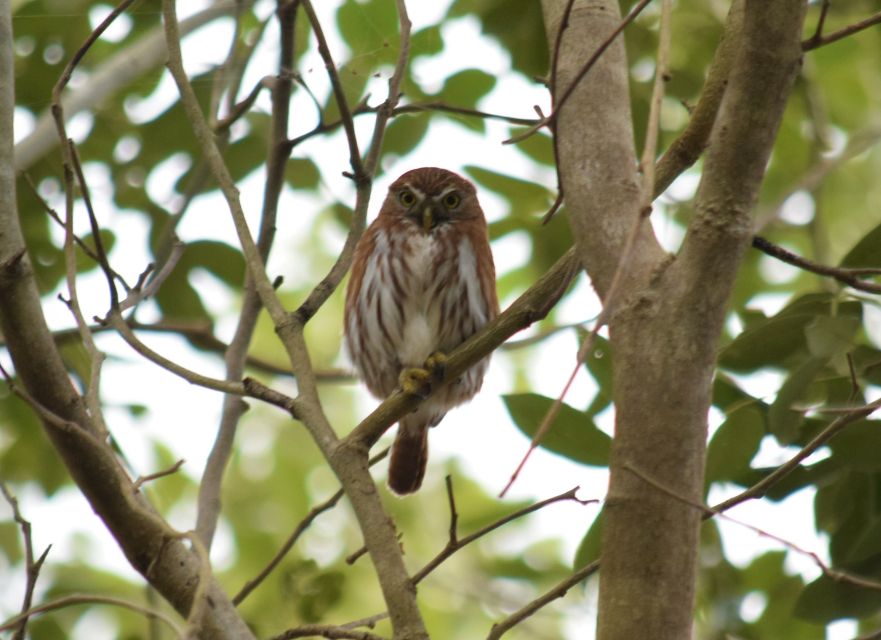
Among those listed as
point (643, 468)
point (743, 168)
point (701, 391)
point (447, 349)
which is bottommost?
point (643, 468)

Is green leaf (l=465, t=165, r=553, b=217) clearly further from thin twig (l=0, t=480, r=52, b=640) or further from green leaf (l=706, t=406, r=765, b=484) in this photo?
thin twig (l=0, t=480, r=52, b=640)

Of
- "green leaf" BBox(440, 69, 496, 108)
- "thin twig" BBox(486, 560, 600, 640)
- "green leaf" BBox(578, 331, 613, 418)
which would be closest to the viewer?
"thin twig" BBox(486, 560, 600, 640)

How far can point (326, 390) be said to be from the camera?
998 cm

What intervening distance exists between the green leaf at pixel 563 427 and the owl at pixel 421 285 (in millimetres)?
1435

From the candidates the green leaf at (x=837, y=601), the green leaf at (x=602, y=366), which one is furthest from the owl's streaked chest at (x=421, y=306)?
the green leaf at (x=837, y=601)

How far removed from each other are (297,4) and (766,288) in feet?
9.34

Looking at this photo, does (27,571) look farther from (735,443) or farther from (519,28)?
(519,28)

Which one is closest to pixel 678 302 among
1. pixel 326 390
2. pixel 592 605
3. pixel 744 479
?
pixel 744 479

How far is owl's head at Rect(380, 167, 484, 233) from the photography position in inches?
227

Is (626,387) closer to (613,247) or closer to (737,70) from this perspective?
(613,247)

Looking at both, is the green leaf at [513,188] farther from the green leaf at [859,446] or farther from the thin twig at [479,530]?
the thin twig at [479,530]

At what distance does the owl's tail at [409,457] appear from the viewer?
6.18 meters

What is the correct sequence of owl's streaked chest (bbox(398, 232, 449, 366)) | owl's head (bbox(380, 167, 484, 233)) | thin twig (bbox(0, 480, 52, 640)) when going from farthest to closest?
1. owl's head (bbox(380, 167, 484, 233))
2. owl's streaked chest (bbox(398, 232, 449, 366))
3. thin twig (bbox(0, 480, 52, 640))

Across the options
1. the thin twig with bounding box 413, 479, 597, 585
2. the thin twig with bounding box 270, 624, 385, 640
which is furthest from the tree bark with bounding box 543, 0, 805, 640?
the thin twig with bounding box 270, 624, 385, 640
